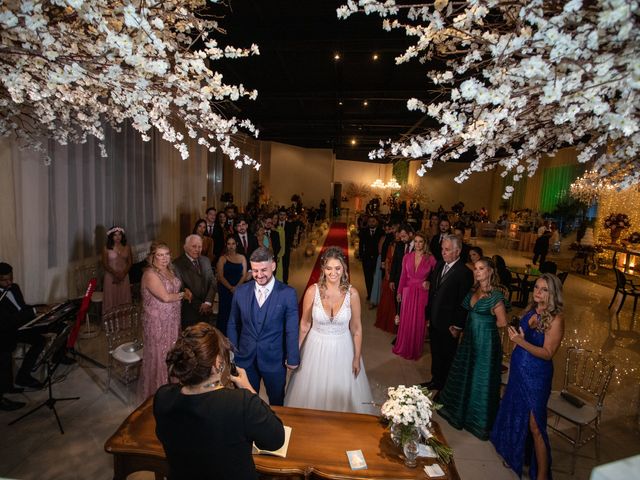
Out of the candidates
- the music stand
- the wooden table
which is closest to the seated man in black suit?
the music stand

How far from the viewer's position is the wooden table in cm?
180

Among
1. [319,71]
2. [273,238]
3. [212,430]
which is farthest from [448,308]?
[319,71]

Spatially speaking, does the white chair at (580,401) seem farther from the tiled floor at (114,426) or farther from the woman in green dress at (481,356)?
the woman in green dress at (481,356)

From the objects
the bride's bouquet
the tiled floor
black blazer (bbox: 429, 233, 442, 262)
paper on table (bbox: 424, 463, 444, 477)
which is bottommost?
the tiled floor

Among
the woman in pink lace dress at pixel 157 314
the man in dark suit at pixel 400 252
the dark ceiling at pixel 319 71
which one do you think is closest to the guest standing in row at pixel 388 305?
the man in dark suit at pixel 400 252

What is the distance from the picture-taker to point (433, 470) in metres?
1.83

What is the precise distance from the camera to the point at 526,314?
296 cm

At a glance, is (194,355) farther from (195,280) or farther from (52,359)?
(52,359)

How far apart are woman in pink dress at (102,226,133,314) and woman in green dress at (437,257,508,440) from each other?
189 inches

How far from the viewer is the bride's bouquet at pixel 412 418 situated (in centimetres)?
186

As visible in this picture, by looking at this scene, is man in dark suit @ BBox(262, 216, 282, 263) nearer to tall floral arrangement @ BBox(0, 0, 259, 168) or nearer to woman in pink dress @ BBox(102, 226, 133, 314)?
woman in pink dress @ BBox(102, 226, 133, 314)

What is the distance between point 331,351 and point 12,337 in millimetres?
3049

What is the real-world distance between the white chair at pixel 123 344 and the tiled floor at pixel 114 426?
161mm

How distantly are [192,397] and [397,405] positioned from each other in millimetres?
1059
